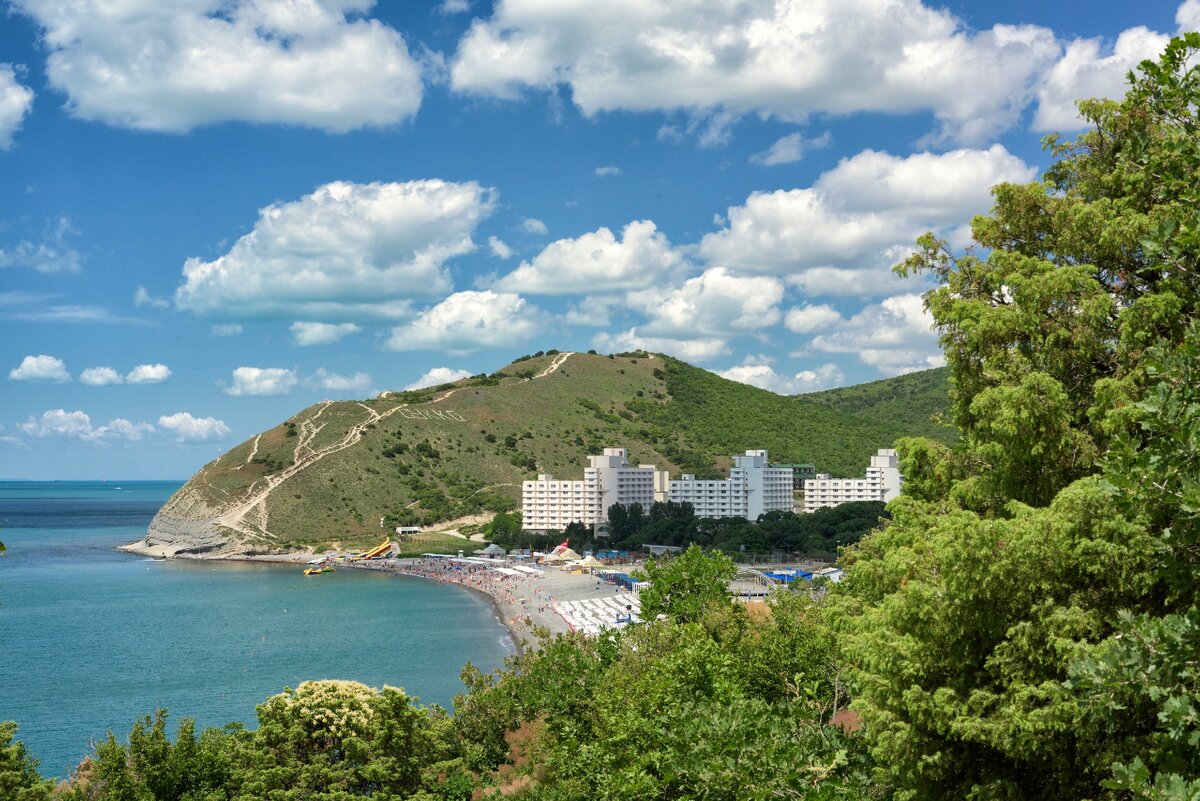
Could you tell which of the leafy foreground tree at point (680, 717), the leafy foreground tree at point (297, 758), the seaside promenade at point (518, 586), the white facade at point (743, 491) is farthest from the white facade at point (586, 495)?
the leafy foreground tree at point (297, 758)

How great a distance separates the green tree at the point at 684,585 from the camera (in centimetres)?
Answer: 2144

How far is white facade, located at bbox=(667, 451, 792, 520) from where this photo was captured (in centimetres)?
9525

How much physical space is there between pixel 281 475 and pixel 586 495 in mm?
33933

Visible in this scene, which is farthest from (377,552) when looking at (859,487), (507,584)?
(859,487)

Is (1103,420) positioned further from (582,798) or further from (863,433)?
(863,433)

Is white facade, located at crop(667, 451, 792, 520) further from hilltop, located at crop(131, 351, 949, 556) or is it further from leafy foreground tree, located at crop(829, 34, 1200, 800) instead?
leafy foreground tree, located at crop(829, 34, 1200, 800)

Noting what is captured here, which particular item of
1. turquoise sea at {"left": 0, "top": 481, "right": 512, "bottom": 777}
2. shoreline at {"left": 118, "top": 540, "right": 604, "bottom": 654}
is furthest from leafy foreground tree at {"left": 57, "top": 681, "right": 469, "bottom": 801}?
shoreline at {"left": 118, "top": 540, "right": 604, "bottom": 654}

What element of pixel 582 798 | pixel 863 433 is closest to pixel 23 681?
pixel 582 798

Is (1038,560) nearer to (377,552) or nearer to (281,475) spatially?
(377,552)

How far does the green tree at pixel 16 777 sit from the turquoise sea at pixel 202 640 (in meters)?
15.4

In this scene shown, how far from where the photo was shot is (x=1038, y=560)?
24.5 feet

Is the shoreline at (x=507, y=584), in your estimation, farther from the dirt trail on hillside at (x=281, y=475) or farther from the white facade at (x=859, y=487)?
the white facade at (x=859, y=487)

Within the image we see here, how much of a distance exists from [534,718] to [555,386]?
110 metres

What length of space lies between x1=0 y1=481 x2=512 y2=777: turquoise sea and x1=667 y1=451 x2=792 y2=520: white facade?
29.9m
